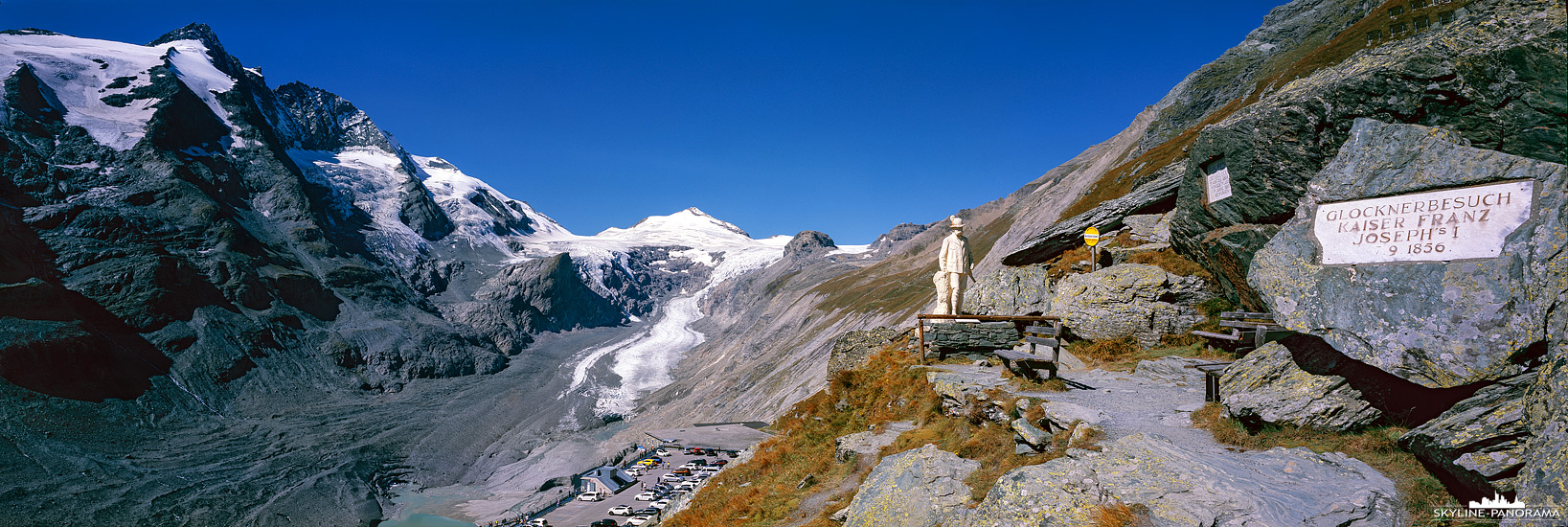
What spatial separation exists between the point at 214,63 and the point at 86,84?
47.0 metres

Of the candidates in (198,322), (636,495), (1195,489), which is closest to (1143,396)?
(1195,489)

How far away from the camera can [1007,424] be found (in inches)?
387

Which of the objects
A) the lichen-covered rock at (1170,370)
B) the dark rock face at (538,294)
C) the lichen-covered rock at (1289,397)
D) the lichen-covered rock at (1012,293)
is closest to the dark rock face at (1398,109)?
the lichen-covered rock at (1170,370)

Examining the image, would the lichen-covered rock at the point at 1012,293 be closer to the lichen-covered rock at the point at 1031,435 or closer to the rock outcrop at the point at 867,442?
the rock outcrop at the point at 867,442

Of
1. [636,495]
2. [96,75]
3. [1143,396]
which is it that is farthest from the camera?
[96,75]

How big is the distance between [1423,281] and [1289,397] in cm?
202

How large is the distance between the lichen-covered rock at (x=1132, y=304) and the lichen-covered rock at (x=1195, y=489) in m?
7.57

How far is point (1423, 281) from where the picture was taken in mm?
7309

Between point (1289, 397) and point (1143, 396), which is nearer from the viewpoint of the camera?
point (1289, 397)

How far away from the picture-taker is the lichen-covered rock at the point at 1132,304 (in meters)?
14.1

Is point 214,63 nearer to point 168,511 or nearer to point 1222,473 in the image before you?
point 168,511

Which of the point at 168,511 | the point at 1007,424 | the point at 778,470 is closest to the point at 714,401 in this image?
the point at 168,511

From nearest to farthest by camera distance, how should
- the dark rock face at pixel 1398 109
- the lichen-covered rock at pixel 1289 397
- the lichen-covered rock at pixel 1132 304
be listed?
the dark rock face at pixel 1398 109
the lichen-covered rock at pixel 1289 397
the lichen-covered rock at pixel 1132 304

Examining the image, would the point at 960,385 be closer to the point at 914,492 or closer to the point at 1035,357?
the point at 1035,357
